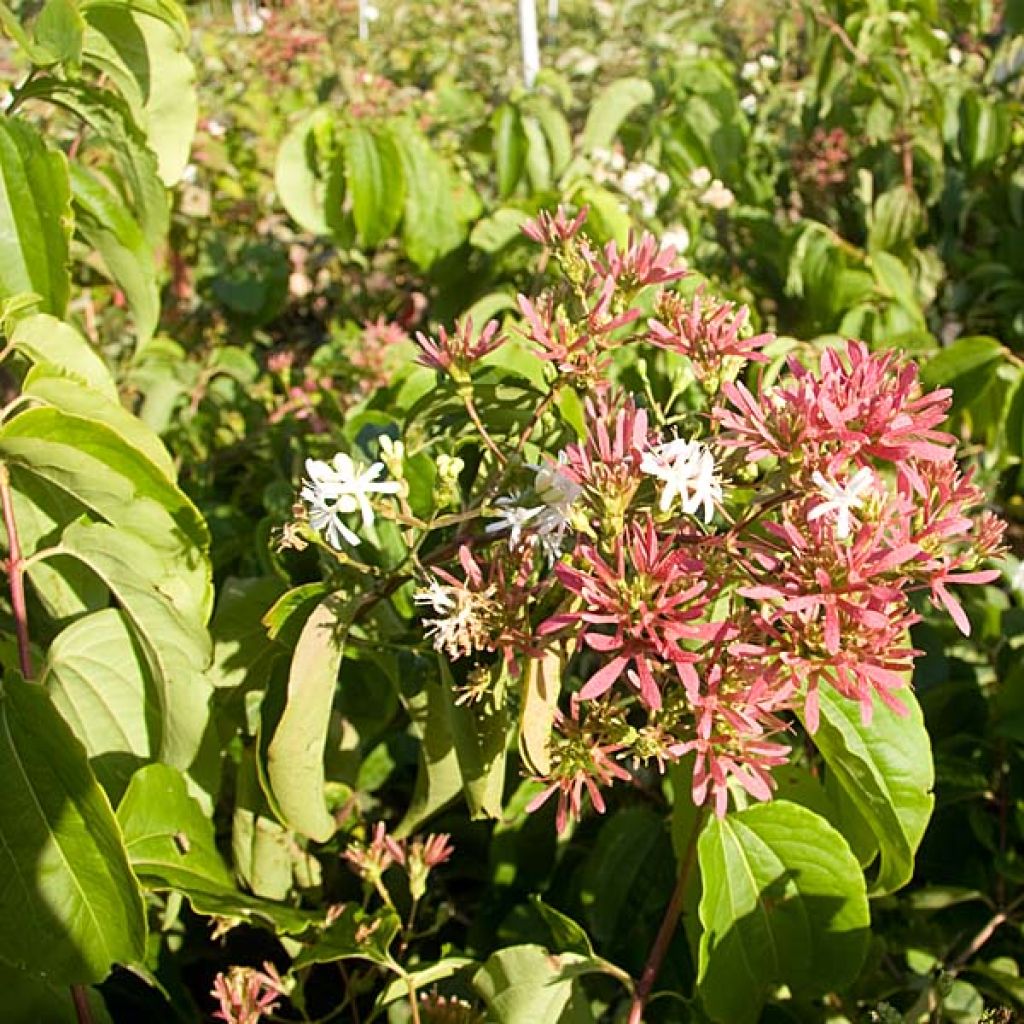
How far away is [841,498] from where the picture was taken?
71 centimetres

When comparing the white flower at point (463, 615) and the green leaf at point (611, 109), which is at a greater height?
the green leaf at point (611, 109)

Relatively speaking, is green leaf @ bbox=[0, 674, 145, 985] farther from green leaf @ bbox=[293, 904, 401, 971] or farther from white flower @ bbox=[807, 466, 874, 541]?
white flower @ bbox=[807, 466, 874, 541]

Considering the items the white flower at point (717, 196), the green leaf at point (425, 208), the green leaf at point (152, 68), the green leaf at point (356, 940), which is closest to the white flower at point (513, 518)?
the green leaf at point (356, 940)

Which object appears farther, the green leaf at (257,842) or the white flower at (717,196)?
the white flower at (717,196)

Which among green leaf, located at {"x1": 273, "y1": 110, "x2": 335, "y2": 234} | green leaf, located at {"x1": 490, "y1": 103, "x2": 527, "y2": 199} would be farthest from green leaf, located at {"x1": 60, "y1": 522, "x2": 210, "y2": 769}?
green leaf, located at {"x1": 490, "y1": 103, "x2": 527, "y2": 199}

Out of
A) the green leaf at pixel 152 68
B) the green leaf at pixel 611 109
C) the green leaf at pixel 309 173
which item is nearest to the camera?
the green leaf at pixel 152 68

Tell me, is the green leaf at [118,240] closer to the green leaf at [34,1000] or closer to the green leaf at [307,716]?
the green leaf at [307,716]

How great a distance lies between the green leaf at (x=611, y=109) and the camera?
250 centimetres

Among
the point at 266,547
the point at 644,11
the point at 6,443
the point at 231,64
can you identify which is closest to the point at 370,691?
the point at 266,547

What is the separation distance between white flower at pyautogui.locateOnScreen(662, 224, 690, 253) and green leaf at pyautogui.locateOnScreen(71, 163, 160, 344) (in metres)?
0.87

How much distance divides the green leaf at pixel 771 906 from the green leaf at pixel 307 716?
12.3 inches

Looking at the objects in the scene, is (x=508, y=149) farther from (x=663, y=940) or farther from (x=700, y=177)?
(x=663, y=940)

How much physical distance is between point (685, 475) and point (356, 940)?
0.53 meters

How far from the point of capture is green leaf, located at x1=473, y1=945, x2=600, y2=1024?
97 centimetres
